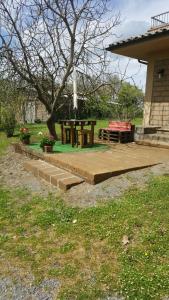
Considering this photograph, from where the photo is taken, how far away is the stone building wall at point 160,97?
28.0 ft

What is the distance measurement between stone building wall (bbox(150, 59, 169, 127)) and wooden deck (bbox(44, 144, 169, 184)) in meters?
1.83

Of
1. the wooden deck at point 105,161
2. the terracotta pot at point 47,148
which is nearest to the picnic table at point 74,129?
the wooden deck at point 105,161

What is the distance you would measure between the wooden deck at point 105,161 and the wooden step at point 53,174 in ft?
0.40

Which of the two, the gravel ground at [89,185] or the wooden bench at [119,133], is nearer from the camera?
the gravel ground at [89,185]

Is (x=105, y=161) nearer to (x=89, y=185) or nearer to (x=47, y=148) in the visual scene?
(x=89, y=185)

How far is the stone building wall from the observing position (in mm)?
8547

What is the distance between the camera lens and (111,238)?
124 inches

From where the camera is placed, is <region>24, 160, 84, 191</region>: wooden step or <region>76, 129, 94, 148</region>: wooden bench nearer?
<region>24, 160, 84, 191</region>: wooden step

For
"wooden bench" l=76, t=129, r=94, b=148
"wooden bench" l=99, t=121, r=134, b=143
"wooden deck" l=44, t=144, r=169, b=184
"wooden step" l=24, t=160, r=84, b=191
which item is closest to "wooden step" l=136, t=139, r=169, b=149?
"wooden deck" l=44, t=144, r=169, b=184

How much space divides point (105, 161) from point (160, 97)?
405 cm

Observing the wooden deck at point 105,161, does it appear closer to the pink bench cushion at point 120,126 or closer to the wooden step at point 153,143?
the wooden step at point 153,143

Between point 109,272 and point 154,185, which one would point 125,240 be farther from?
point 154,185

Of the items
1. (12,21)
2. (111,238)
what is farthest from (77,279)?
(12,21)

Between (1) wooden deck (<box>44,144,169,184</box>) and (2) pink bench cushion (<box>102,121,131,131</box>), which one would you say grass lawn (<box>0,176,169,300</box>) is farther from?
(2) pink bench cushion (<box>102,121,131,131</box>)
